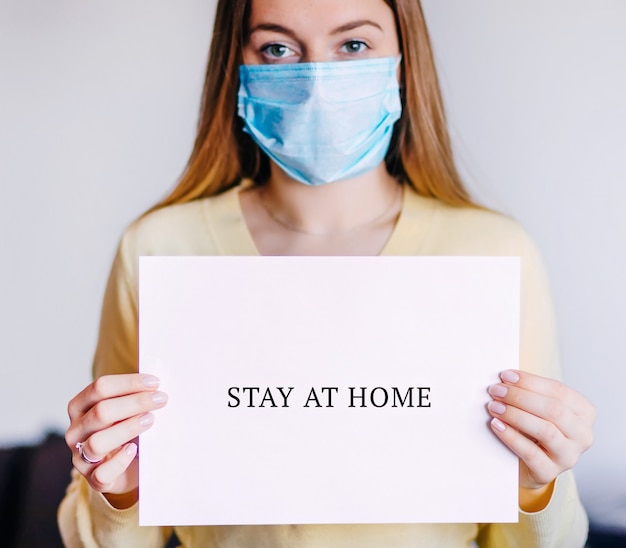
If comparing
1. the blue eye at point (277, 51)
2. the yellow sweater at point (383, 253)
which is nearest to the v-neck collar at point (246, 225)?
the yellow sweater at point (383, 253)

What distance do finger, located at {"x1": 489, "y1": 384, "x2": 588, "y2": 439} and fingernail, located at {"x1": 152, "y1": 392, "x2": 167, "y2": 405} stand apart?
42 centimetres

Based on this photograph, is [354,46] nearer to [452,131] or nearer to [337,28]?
[337,28]

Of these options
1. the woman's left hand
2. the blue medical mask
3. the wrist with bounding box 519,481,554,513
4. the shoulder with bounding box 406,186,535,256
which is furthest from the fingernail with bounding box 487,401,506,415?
the blue medical mask

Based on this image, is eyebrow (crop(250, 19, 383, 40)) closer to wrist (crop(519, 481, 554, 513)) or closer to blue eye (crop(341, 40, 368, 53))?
blue eye (crop(341, 40, 368, 53))

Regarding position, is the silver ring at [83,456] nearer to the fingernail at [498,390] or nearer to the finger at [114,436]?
the finger at [114,436]

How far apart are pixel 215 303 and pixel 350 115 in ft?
1.09

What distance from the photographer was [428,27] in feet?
3.98

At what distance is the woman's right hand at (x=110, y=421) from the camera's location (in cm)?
89

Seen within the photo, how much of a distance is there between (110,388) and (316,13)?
0.58 metres

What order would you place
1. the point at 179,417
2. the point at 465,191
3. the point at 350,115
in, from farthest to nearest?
the point at 465,191 < the point at 350,115 < the point at 179,417

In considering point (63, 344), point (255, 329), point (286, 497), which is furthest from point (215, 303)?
point (63, 344)

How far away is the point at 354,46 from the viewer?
1049 millimetres

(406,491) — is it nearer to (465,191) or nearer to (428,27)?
(465,191)

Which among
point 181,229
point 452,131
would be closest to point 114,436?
point 181,229
